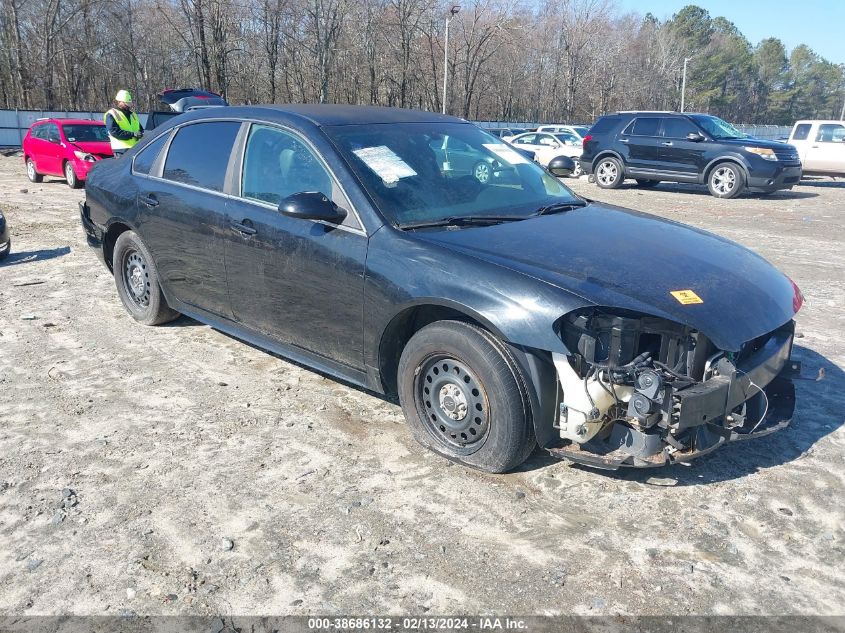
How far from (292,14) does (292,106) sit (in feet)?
156

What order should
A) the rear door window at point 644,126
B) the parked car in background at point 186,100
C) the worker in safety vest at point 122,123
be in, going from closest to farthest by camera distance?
the worker in safety vest at point 122,123 < the rear door window at point 644,126 < the parked car in background at point 186,100

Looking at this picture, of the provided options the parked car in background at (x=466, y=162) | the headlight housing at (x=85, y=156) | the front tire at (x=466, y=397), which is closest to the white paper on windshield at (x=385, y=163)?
the parked car in background at (x=466, y=162)

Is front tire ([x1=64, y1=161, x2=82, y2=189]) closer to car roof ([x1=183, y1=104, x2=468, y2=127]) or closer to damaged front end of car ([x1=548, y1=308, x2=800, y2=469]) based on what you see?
car roof ([x1=183, y1=104, x2=468, y2=127])

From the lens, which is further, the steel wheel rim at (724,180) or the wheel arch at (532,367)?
the steel wheel rim at (724,180)

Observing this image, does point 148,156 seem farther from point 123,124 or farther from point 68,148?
point 68,148

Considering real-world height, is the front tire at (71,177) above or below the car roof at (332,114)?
below

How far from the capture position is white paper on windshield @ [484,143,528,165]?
473cm

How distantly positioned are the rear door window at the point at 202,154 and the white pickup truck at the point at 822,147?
1848 cm

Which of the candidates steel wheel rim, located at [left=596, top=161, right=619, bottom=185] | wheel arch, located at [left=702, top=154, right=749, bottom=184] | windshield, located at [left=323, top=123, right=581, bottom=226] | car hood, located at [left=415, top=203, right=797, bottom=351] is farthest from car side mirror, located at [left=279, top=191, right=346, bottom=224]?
steel wheel rim, located at [left=596, top=161, right=619, bottom=185]

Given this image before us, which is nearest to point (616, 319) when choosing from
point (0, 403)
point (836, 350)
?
point (836, 350)

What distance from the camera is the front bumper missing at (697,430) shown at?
10.1ft

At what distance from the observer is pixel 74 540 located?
3.01 metres

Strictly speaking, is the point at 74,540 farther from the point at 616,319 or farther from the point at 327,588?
the point at 616,319

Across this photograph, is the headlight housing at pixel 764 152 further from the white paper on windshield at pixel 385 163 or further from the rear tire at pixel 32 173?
the rear tire at pixel 32 173
